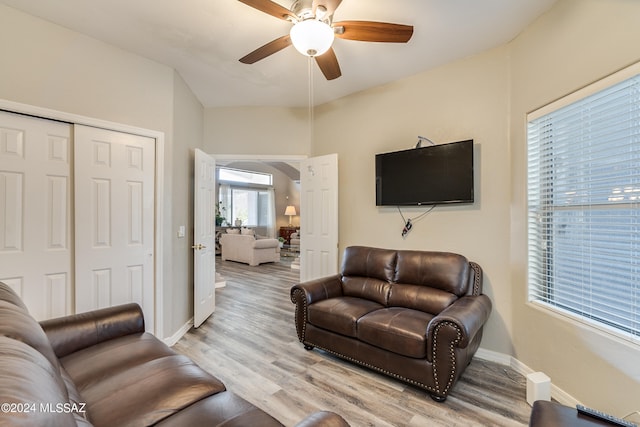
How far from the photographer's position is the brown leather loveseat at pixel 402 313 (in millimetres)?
1995

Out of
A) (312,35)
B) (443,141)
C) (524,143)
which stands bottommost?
(524,143)

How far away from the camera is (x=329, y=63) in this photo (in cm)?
222

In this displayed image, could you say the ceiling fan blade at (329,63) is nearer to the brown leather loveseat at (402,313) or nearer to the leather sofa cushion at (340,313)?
the brown leather loveseat at (402,313)

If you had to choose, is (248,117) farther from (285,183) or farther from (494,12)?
(285,183)

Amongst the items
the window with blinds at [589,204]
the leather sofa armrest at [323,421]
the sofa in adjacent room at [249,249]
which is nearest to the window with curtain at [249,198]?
the sofa in adjacent room at [249,249]

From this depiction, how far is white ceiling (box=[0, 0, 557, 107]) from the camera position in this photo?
6.75 feet

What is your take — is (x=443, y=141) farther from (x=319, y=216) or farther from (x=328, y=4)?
(x=328, y=4)

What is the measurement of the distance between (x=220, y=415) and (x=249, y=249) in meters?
6.47

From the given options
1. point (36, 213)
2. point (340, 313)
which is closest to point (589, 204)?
point (340, 313)

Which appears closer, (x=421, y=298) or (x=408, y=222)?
(x=421, y=298)

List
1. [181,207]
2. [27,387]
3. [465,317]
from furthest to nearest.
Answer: [181,207] < [465,317] < [27,387]

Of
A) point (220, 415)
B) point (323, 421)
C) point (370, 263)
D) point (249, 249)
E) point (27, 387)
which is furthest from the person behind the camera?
point (249, 249)

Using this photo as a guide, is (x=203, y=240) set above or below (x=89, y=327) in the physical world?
above

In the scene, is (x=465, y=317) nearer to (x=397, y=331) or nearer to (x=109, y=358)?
(x=397, y=331)
